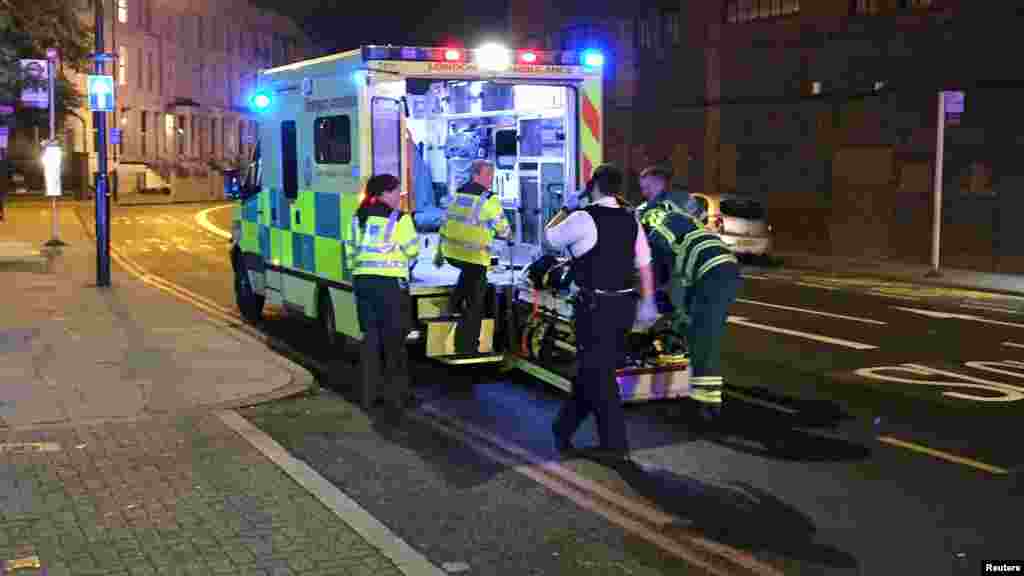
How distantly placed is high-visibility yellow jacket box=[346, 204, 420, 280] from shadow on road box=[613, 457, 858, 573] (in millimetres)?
2402

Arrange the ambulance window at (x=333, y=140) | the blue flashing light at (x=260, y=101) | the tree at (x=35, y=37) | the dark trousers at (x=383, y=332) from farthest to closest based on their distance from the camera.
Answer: the tree at (x=35, y=37) → the blue flashing light at (x=260, y=101) → the ambulance window at (x=333, y=140) → the dark trousers at (x=383, y=332)

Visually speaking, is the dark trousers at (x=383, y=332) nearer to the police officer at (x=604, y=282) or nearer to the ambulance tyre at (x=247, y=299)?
the police officer at (x=604, y=282)

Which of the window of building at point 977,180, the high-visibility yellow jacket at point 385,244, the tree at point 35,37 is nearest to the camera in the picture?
the high-visibility yellow jacket at point 385,244

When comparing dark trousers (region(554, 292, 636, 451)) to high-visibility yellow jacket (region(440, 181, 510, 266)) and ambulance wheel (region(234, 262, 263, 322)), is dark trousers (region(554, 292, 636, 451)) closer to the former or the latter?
high-visibility yellow jacket (region(440, 181, 510, 266))

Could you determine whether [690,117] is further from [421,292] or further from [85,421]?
[85,421]

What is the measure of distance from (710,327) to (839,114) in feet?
57.0

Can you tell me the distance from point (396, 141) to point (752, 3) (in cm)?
1910

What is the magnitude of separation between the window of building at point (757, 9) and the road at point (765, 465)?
48.9ft

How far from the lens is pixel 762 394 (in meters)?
9.26

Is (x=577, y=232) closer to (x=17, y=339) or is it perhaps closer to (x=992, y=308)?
(x=17, y=339)

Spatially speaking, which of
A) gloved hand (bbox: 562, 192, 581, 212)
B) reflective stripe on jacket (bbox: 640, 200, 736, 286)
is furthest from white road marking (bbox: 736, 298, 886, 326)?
reflective stripe on jacket (bbox: 640, 200, 736, 286)

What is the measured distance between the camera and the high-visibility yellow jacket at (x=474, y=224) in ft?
29.9

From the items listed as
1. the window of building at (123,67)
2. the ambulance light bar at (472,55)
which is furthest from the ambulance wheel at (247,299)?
the window of building at (123,67)

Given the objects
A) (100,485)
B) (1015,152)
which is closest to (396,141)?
(100,485)
